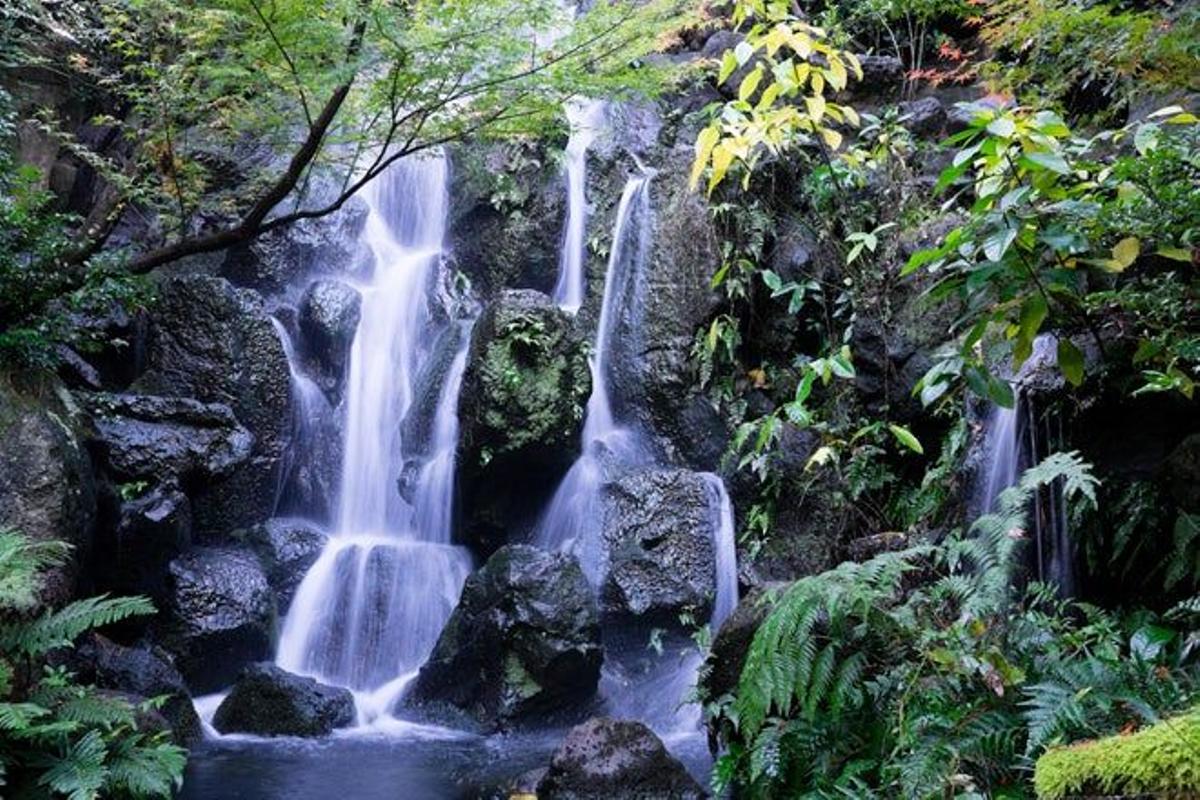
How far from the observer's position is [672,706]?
27.9 feet

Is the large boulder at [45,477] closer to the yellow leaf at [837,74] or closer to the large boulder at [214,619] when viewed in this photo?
the large boulder at [214,619]

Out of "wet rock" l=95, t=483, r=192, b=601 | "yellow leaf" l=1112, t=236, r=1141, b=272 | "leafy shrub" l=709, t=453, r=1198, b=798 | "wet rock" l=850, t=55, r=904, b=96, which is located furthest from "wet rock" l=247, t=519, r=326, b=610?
"wet rock" l=850, t=55, r=904, b=96

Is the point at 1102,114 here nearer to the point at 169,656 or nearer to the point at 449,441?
the point at 449,441

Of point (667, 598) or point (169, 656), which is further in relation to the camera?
point (667, 598)

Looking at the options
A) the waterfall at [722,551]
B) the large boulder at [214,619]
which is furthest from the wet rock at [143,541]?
the waterfall at [722,551]

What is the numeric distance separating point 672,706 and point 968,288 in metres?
5.80

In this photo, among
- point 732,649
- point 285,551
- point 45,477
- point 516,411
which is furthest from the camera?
point 285,551

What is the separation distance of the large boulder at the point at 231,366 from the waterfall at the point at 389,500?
1.03m

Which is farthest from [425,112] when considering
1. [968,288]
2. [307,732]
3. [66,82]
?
[66,82]

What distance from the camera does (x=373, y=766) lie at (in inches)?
287

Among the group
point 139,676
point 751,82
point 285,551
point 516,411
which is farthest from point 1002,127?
point 285,551

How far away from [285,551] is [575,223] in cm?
660

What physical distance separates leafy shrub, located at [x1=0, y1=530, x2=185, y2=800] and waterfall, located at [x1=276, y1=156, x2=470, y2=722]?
4.43 metres

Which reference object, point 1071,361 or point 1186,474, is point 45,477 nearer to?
point 1071,361
